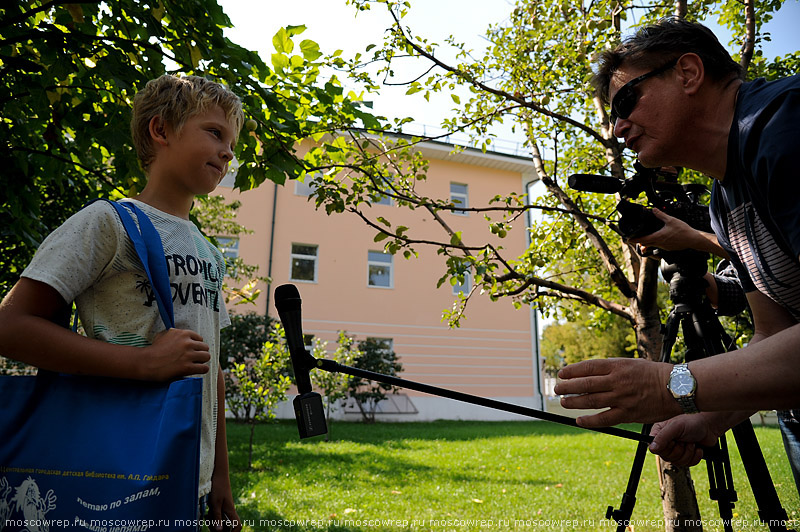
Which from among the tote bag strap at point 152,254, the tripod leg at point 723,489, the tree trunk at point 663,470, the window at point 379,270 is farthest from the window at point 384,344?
the tote bag strap at point 152,254

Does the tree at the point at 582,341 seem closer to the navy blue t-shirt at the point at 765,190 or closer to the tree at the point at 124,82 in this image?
the tree at the point at 124,82

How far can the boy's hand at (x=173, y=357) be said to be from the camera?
3.82 feet

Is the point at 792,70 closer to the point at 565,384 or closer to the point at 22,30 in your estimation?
the point at 565,384

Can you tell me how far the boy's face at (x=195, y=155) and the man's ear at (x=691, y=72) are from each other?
1418 millimetres

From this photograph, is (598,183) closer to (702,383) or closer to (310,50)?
(702,383)

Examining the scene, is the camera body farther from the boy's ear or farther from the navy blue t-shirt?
the boy's ear

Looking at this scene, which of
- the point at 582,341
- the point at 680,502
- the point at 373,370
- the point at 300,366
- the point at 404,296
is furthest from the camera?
the point at 582,341

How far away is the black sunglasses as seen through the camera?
1666mm

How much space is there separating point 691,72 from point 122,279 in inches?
67.9

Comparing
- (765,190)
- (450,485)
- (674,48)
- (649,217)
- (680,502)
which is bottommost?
(450,485)

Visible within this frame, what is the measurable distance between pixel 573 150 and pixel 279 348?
6106mm

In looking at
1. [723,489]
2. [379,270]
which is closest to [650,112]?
[723,489]

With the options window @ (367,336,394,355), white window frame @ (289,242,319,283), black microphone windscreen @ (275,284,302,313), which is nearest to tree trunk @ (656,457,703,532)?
black microphone windscreen @ (275,284,302,313)

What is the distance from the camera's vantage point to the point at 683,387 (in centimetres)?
117
